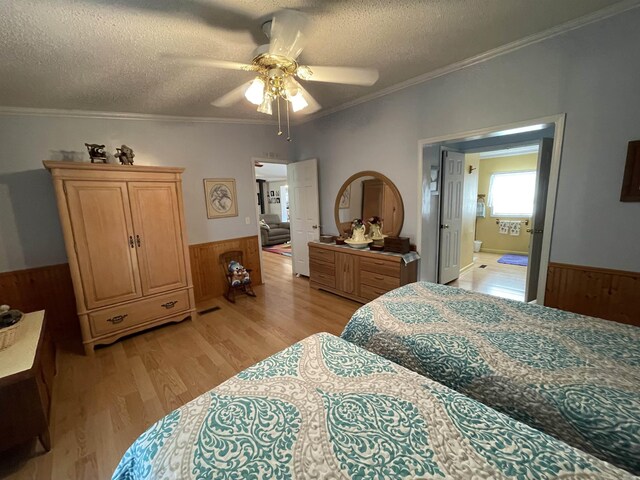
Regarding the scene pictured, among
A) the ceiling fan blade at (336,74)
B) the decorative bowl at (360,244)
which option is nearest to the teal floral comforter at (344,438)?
the ceiling fan blade at (336,74)

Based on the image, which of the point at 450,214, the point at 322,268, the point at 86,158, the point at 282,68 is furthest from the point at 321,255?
the point at 86,158

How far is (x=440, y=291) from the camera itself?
196 cm

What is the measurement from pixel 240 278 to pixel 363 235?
182 cm

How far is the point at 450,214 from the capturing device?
3.80m

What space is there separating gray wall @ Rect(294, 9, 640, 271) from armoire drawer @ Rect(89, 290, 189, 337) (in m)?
3.44

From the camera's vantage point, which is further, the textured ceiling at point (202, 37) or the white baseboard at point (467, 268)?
the white baseboard at point (467, 268)

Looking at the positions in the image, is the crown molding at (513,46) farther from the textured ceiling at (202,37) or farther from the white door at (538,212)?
the white door at (538,212)

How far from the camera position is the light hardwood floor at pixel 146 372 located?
1.54 meters

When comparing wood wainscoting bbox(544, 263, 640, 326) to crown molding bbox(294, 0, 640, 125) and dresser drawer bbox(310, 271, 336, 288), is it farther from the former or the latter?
dresser drawer bbox(310, 271, 336, 288)

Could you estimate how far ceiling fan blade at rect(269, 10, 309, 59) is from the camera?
4.53ft

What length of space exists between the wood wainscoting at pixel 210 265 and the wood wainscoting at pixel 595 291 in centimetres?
368

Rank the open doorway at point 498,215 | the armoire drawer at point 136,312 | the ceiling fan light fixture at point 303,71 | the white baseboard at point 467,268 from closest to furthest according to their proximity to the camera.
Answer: the ceiling fan light fixture at point 303,71
the armoire drawer at point 136,312
the open doorway at point 498,215
the white baseboard at point 467,268

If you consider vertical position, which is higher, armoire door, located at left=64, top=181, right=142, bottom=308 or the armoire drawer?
armoire door, located at left=64, top=181, right=142, bottom=308

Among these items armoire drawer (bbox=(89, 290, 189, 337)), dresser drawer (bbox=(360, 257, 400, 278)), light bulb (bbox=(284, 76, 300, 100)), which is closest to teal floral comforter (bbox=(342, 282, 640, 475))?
dresser drawer (bbox=(360, 257, 400, 278))
